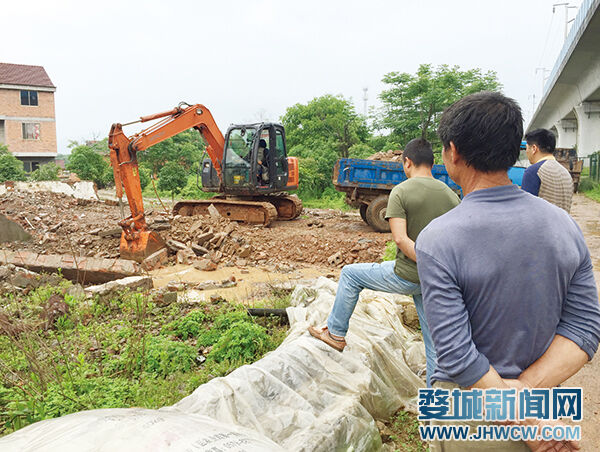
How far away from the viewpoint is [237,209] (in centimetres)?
1370

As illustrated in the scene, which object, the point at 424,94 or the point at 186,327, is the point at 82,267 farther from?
the point at 424,94

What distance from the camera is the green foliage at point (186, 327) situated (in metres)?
4.73

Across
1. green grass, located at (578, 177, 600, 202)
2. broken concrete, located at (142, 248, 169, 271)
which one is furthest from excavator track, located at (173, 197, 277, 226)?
green grass, located at (578, 177, 600, 202)

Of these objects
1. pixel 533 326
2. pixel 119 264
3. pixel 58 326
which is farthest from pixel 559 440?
pixel 119 264

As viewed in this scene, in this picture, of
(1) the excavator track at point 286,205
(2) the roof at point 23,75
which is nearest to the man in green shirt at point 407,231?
(1) the excavator track at point 286,205

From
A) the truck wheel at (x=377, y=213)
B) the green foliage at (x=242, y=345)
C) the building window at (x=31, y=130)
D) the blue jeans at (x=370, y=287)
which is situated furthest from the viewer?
the building window at (x=31, y=130)

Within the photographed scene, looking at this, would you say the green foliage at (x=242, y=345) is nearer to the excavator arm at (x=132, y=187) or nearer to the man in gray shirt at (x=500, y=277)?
the man in gray shirt at (x=500, y=277)

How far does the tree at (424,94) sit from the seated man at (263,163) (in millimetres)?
14416

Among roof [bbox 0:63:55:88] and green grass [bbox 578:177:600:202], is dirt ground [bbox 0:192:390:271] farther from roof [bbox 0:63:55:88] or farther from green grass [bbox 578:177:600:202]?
roof [bbox 0:63:55:88]

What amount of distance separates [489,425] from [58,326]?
480 centimetres

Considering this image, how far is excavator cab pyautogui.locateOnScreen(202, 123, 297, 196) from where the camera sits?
12953 millimetres

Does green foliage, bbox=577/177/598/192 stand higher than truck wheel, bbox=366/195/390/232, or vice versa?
green foliage, bbox=577/177/598/192

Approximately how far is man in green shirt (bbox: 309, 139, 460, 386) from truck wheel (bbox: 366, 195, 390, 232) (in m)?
9.50

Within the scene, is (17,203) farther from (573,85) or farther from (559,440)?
(573,85)
